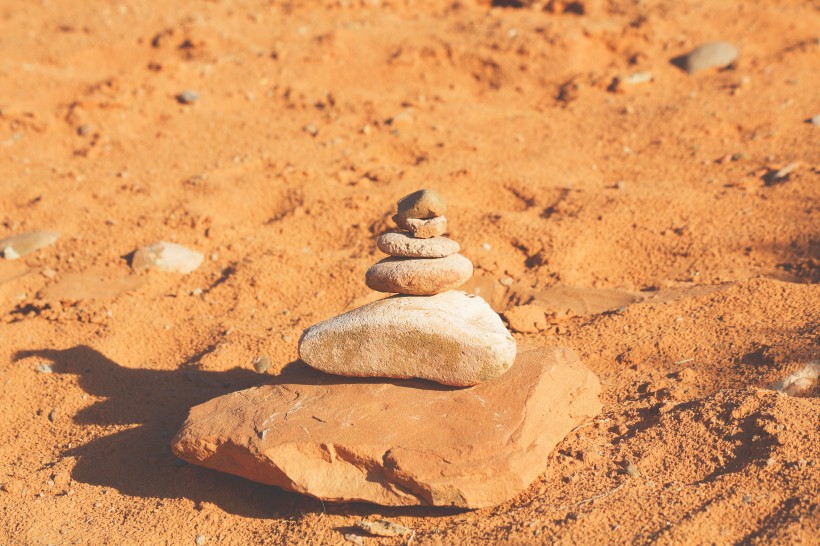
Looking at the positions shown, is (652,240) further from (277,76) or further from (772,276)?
(277,76)

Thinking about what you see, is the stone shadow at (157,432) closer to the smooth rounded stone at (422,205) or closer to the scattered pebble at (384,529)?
the scattered pebble at (384,529)

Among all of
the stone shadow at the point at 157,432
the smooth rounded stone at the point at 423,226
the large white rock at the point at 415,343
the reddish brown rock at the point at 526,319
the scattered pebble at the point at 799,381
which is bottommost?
the stone shadow at the point at 157,432

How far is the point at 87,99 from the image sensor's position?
9188 millimetres

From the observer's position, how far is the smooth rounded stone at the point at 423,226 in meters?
4.44

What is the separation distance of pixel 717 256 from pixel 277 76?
221 inches

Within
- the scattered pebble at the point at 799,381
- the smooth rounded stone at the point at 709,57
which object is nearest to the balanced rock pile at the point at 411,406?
the scattered pebble at the point at 799,381

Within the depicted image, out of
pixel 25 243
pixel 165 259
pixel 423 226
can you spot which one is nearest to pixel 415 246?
pixel 423 226

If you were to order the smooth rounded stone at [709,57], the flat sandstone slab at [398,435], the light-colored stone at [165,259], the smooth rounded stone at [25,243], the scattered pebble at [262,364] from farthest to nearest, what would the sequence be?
the smooth rounded stone at [709,57] → the smooth rounded stone at [25,243] → the light-colored stone at [165,259] → the scattered pebble at [262,364] → the flat sandstone slab at [398,435]

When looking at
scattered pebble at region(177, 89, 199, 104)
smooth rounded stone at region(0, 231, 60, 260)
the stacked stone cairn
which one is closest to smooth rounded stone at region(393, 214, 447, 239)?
the stacked stone cairn

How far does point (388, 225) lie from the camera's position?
6957mm

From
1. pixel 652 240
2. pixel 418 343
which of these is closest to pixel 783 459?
pixel 418 343

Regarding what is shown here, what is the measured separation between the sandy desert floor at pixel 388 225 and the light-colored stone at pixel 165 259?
0.29 ft

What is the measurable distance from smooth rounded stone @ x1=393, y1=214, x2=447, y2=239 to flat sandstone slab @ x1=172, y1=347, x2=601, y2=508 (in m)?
0.81

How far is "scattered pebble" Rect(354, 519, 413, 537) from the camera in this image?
4027 mm
